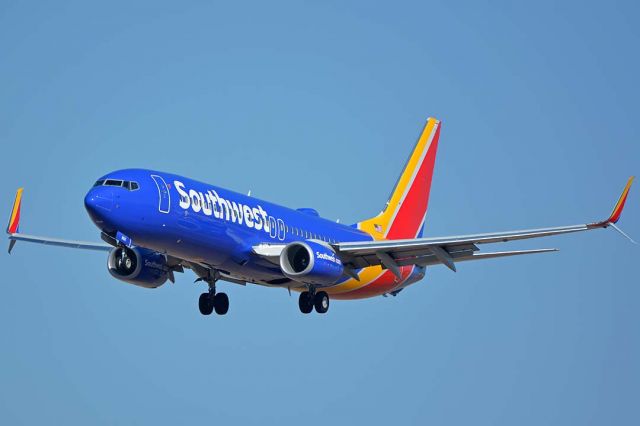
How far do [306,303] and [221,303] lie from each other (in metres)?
3.62

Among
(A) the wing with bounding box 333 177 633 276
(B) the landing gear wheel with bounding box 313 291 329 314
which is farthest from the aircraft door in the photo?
(B) the landing gear wheel with bounding box 313 291 329 314

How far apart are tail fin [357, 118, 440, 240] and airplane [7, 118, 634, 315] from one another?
2.70 m

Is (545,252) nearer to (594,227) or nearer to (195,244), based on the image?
(594,227)

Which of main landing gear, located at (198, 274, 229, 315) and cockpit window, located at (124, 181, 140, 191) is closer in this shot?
cockpit window, located at (124, 181, 140, 191)

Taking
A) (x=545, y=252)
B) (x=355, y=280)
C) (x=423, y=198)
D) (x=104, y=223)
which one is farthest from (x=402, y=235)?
(x=104, y=223)

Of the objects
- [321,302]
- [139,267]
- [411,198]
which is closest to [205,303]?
[139,267]

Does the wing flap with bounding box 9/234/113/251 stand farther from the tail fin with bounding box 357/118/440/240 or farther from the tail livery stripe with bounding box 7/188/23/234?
the tail fin with bounding box 357/118/440/240

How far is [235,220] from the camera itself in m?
45.1

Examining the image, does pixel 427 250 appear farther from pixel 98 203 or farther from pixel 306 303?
pixel 98 203

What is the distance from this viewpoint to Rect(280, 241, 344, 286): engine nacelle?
151ft

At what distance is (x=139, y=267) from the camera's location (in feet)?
155

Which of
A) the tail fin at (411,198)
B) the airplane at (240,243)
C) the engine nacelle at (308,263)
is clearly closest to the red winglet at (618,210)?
the airplane at (240,243)

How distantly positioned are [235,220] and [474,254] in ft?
32.2

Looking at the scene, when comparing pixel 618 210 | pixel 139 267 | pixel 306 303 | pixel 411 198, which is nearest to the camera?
pixel 618 210
